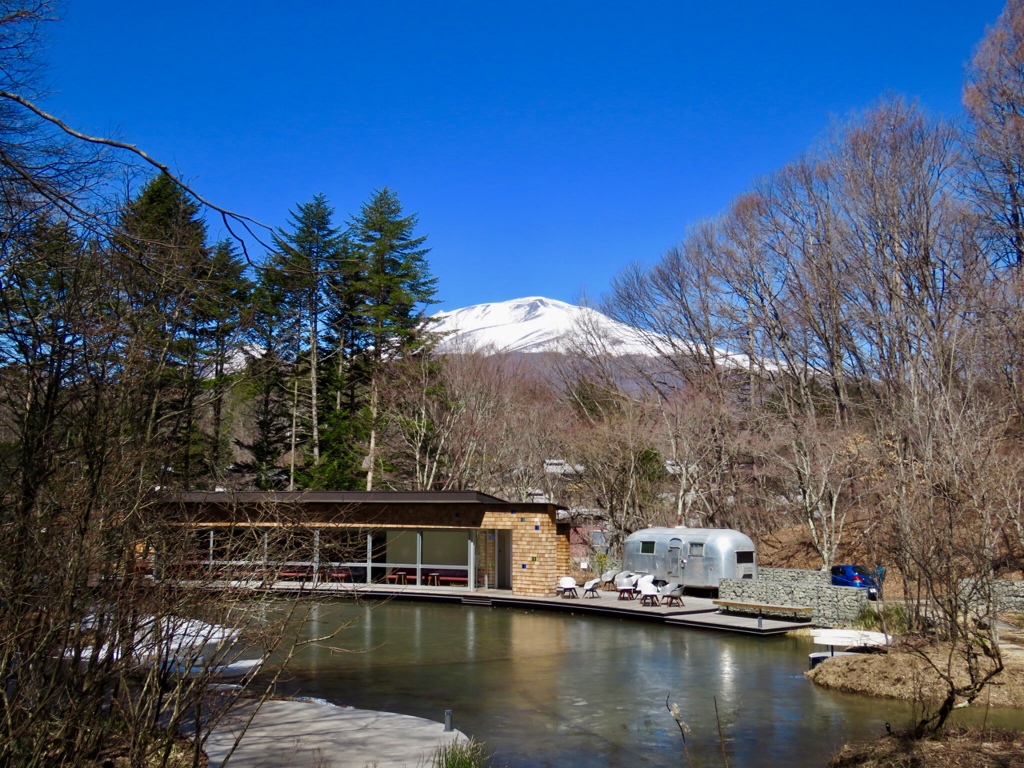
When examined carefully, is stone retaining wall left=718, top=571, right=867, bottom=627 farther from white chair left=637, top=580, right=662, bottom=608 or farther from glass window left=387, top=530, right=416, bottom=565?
glass window left=387, top=530, right=416, bottom=565

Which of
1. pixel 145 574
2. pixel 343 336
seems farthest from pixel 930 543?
pixel 343 336

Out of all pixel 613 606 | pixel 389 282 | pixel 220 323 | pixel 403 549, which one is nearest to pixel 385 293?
pixel 389 282

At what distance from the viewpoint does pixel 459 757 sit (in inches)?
301

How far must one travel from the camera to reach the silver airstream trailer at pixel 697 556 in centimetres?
2367

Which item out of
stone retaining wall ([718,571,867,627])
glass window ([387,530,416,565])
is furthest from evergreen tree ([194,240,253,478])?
stone retaining wall ([718,571,867,627])

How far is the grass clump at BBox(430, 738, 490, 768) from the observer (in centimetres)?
751

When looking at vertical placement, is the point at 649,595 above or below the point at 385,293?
below

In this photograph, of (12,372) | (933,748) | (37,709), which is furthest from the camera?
(933,748)

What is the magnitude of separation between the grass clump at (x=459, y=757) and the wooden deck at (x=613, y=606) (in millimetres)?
8422

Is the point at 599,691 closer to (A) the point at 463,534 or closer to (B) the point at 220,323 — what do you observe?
(B) the point at 220,323

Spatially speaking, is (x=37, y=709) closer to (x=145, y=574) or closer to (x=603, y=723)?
(x=145, y=574)

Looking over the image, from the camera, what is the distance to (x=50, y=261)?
5.62 metres

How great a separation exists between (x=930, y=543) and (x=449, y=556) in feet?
57.6

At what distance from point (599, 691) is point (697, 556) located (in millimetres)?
12205
